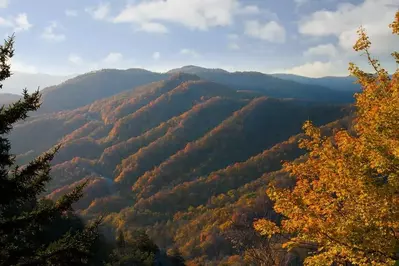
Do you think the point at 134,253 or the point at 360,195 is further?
the point at 134,253

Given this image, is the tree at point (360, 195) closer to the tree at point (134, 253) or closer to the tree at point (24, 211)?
the tree at point (24, 211)

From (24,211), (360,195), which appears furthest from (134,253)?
(360,195)

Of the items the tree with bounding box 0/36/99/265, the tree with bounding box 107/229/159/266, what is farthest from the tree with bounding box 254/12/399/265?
the tree with bounding box 107/229/159/266

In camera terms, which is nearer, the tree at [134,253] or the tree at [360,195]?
the tree at [360,195]

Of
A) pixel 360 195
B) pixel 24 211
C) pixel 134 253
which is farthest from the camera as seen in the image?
pixel 134 253

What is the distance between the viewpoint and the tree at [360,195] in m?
10.5

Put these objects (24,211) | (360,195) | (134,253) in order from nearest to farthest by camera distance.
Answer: (24,211)
(360,195)
(134,253)

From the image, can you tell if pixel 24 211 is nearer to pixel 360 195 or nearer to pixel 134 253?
pixel 360 195

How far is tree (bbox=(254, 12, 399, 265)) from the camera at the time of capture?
10492 mm

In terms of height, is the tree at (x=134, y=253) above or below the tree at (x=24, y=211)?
below

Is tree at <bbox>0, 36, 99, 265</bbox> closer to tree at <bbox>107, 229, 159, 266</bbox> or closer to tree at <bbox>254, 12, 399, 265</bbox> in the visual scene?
tree at <bbox>254, 12, 399, 265</bbox>

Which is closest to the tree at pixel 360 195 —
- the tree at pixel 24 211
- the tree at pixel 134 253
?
the tree at pixel 24 211

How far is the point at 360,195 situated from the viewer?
35.3 feet

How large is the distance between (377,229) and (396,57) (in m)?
5.80
